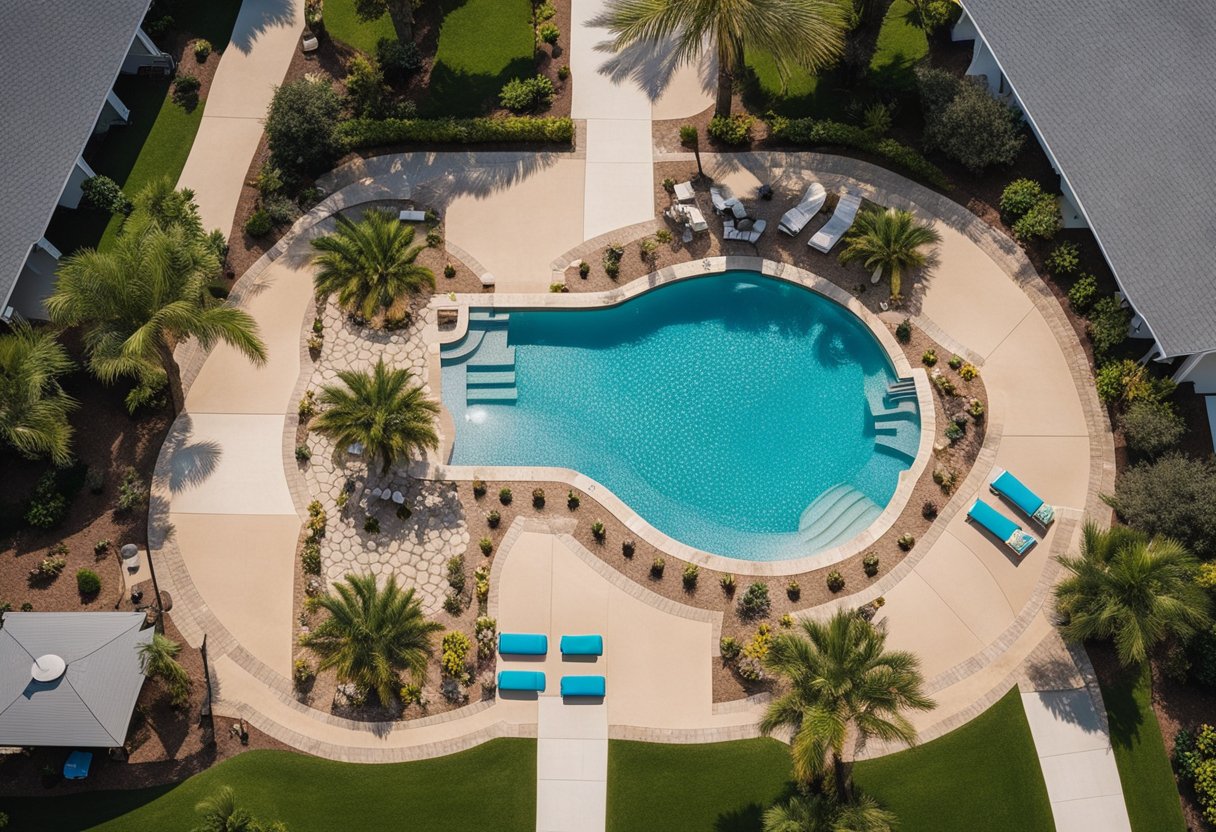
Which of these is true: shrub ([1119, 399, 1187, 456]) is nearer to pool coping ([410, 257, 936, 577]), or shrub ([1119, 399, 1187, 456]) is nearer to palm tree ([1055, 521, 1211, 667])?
palm tree ([1055, 521, 1211, 667])

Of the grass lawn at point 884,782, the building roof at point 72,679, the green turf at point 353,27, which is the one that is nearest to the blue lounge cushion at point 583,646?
the grass lawn at point 884,782

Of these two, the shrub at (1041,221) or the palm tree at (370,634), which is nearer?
the palm tree at (370,634)

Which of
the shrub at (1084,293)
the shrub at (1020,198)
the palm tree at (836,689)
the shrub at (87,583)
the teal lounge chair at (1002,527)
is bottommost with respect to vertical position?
the palm tree at (836,689)

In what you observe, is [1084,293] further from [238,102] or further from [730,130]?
[238,102]

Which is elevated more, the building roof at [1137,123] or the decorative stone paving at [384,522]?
the building roof at [1137,123]

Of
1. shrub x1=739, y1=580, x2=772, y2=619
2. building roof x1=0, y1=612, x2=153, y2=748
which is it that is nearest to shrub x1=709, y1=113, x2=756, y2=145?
shrub x1=739, y1=580, x2=772, y2=619

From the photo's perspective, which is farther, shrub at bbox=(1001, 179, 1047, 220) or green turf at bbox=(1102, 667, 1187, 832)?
shrub at bbox=(1001, 179, 1047, 220)

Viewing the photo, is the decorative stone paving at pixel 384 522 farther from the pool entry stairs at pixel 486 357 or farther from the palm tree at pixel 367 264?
the palm tree at pixel 367 264
